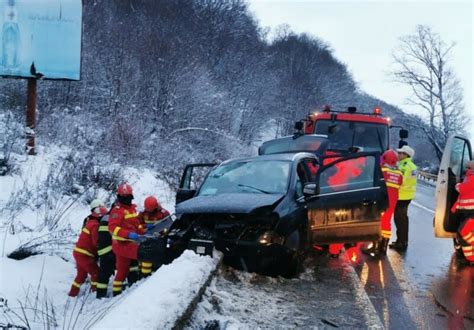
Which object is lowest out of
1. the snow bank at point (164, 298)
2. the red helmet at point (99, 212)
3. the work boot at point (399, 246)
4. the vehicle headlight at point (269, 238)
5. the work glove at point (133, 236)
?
the work boot at point (399, 246)

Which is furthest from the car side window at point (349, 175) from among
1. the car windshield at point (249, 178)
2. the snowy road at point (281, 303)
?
the snowy road at point (281, 303)

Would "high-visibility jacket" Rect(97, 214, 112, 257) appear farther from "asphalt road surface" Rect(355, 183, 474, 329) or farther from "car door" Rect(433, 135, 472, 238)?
"car door" Rect(433, 135, 472, 238)

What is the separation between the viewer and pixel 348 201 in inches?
277

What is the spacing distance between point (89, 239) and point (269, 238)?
2.57 m

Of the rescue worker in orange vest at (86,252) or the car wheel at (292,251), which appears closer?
the car wheel at (292,251)

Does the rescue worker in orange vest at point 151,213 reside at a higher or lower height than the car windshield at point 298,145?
lower

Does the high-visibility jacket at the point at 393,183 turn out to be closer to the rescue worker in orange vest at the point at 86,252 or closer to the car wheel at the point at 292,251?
the car wheel at the point at 292,251

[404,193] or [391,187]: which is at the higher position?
[391,187]

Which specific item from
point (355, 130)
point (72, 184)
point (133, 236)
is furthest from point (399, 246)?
point (72, 184)

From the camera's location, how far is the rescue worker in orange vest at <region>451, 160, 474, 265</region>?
7.30 meters

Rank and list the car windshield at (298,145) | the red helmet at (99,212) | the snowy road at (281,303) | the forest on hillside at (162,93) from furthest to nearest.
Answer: the forest on hillside at (162,93) < the car windshield at (298,145) < the red helmet at (99,212) < the snowy road at (281,303)

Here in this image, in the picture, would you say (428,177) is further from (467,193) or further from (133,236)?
(133,236)

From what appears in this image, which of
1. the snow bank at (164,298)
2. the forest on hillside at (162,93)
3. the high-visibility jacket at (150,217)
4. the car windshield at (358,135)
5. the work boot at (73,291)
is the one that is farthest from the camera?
the forest on hillside at (162,93)

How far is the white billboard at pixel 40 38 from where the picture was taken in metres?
12.5
